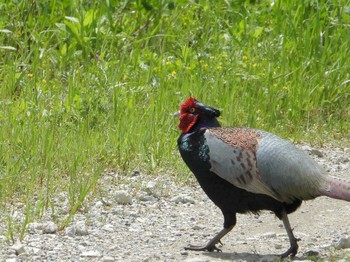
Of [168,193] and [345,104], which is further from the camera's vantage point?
[345,104]

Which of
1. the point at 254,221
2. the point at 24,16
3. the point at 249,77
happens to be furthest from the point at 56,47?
the point at 254,221

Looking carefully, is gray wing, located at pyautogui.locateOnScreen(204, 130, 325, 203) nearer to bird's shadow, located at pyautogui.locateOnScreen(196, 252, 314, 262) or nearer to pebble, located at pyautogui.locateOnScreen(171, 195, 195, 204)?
bird's shadow, located at pyautogui.locateOnScreen(196, 252, 314, 262)

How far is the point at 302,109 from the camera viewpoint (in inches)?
352

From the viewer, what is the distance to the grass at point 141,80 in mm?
7359

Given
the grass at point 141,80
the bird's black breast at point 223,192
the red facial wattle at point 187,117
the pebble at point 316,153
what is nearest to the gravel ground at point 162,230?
the grass at point 141,80

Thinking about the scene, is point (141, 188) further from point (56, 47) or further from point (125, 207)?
point (56, 47)

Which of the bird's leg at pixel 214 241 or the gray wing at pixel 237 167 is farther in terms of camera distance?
the bird's leg at pixel 214 241

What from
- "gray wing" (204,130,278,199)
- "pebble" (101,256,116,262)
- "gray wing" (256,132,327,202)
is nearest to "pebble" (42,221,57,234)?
"pebble" (101,256,116,262)

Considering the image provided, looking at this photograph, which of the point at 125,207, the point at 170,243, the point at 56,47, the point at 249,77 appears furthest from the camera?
the point at 56,47

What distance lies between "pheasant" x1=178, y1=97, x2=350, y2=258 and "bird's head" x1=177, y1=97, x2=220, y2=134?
0.35 feet

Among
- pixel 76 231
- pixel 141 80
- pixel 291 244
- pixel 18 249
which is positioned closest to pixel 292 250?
pixel 291 244

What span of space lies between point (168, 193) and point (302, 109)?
82.7 inches

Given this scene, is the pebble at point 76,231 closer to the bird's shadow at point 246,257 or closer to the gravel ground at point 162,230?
the gravel ground at point 162,230

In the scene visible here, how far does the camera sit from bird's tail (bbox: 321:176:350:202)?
596cm
